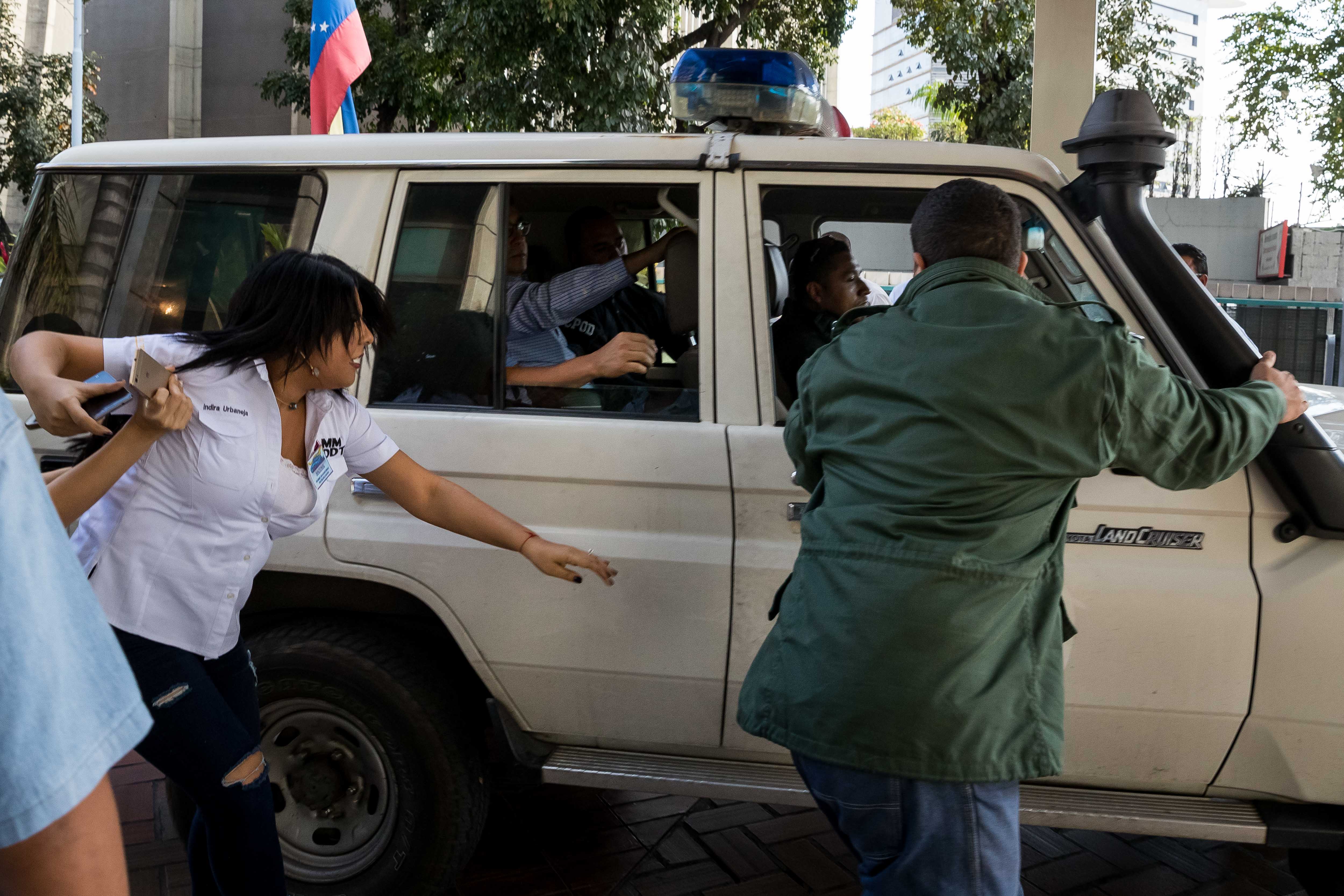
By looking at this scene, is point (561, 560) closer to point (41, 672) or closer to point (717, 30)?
point (41, 672)

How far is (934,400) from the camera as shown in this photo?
1.81m

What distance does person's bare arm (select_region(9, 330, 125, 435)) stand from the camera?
6.55 feet

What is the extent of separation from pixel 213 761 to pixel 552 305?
147 centimetres

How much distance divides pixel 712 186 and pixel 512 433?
0.78m

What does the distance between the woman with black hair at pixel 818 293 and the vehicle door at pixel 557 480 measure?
0.39m

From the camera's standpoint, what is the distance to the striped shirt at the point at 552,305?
295cm

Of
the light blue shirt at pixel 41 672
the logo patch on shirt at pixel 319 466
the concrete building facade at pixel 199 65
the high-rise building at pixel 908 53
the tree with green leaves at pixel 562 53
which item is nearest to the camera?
the light blue shirt at pixel 41 672

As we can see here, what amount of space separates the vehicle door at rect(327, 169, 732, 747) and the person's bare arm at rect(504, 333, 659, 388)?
0.07 ft

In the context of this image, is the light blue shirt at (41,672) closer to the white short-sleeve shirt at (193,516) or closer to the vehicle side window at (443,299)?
the white short-sleeve shirt at (193,516)

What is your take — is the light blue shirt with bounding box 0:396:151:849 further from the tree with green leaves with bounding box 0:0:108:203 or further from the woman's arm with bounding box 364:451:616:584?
the tree with green leaves with bounding box 0:0:108:203

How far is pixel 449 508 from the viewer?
98.0 inches

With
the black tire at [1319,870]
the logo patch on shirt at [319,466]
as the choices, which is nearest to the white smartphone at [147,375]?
the logo patch on shirt at [319,466]

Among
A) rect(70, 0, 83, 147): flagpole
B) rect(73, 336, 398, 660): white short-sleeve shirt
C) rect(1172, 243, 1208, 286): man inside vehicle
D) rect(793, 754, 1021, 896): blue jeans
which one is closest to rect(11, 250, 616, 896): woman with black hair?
rect(73, 336, 398, 660): white short-sleeve shirt

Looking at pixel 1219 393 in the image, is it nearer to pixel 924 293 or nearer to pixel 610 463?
pixel 924 293
